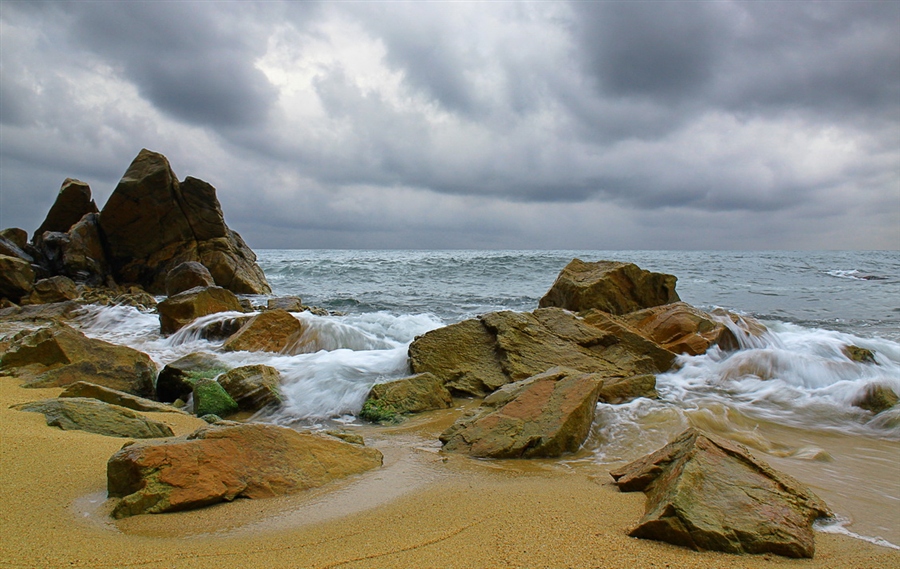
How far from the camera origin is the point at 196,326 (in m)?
9.28

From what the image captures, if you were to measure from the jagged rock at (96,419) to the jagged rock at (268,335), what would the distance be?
3.76 m

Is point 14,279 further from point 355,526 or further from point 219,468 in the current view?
point 355,526

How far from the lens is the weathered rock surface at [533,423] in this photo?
382 centimetres

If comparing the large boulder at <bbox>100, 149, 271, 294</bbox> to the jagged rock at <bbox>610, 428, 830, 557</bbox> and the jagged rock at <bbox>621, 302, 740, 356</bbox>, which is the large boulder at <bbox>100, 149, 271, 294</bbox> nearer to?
the jagged rock at <bbox>621, 302, 740, 356</bbox>

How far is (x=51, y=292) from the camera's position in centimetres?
1323

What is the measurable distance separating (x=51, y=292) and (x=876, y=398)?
52.4 ft

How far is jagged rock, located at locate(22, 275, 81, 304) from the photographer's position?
42.3 ft

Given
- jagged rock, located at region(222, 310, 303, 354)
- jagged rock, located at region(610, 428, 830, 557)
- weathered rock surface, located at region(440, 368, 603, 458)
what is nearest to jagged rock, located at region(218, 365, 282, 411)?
weathered rock surface, located at region(440, 368, 603, 458)

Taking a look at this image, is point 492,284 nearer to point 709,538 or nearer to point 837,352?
point 837,352

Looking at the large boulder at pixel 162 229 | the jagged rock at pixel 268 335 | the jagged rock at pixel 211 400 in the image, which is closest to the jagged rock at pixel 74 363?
the jagged rock at pixel 211 400

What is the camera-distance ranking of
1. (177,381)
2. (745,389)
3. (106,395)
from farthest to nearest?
(745,389) < (177,381) < (106,395)

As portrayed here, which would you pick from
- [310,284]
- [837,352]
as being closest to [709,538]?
[837,352]

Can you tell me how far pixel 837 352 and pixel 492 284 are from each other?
564 inches

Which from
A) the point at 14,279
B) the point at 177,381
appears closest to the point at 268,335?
the point at 177,381
